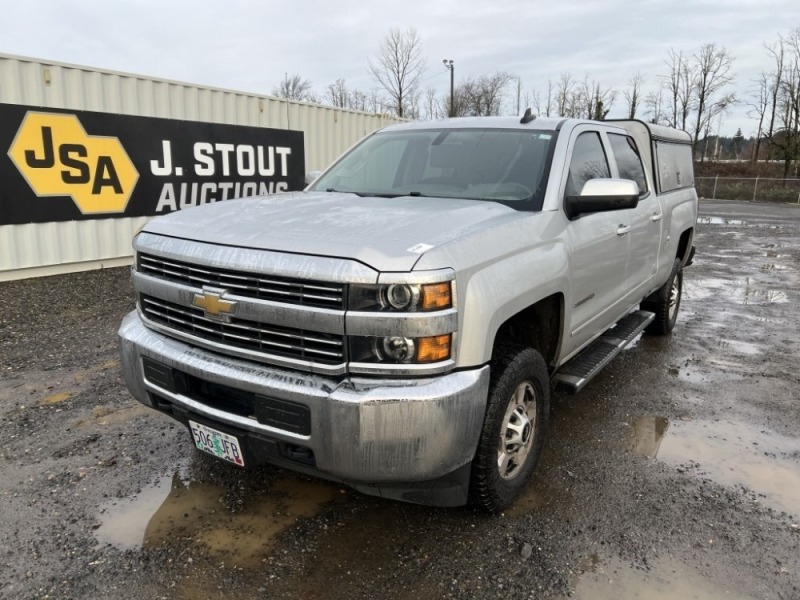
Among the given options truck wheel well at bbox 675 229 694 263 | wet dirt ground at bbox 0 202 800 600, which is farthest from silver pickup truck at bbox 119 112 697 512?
truck wheel well at bbox 675 229 694 263

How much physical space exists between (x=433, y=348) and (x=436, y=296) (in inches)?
7.9

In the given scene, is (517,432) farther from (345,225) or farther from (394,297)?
(345,225)

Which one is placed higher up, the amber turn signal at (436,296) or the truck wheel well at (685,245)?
the amber turn signal at (436,296)

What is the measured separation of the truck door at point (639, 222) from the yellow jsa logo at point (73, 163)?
7.32 meters

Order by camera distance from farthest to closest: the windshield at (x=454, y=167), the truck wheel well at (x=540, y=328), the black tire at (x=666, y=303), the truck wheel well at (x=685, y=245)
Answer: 1. the truck wheel well at (x=685, y=245)
2. the black tire at (x=666, y=303)
3. the windshield at (x=454, y=167)
4. the truck wheel well at (x=540, y=328)

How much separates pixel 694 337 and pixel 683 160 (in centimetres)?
192

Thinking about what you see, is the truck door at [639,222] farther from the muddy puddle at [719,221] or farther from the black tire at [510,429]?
the muddy puddle at [719,221]

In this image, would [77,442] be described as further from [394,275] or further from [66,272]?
[66,272]

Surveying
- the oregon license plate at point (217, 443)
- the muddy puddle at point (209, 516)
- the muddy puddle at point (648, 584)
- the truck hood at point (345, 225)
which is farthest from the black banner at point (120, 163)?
the muddy puddle at point (648, 584)

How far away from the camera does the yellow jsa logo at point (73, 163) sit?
7891mm

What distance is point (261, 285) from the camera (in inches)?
94.9

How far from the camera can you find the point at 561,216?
325 centimetres

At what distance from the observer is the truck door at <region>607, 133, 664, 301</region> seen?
439 cm

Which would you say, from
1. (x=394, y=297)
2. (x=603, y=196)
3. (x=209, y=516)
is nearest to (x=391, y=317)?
(x=394, y=297)
